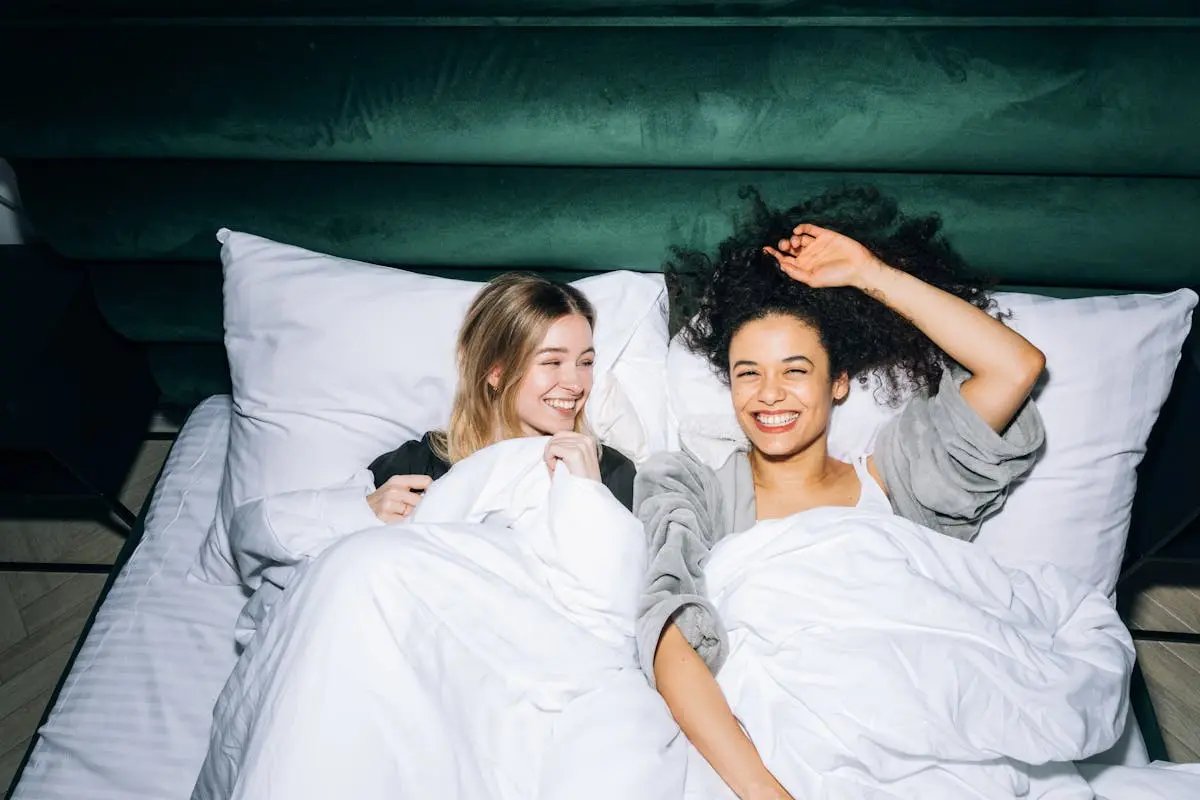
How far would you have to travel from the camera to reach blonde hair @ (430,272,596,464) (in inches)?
66.7

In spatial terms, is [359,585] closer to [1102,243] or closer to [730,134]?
[730,134]

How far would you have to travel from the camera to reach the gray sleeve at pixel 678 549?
4.69ft

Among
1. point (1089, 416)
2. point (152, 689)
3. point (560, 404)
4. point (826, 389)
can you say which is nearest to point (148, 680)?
point (152, 689)

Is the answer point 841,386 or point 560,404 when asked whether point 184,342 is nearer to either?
point 560,404

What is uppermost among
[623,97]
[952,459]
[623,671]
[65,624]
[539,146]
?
[623,97]

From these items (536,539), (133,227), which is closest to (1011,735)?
(536,539)

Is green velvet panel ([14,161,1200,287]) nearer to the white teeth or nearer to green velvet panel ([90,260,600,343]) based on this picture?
green velvet panel ([90,260,600,343])

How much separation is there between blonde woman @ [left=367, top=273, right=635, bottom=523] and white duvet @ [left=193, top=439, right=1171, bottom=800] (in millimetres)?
204

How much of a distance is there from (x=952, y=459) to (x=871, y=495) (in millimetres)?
161

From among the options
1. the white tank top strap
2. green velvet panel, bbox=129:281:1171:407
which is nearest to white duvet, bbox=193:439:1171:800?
the white tank top strap

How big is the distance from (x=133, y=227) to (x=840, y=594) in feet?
5.06

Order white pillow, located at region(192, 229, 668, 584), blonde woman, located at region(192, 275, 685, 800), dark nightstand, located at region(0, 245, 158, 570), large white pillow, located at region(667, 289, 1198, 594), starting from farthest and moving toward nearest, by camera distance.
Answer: dark nightstand, located at region(0, 245, 158, 570)
white pillow, located at region(192, 229, 668, 584)
large white pillow, located at region(667, 289, 1198, 594)
blonde woman, located at region(192, 275, 685, 800)

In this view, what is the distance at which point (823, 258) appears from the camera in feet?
5.39

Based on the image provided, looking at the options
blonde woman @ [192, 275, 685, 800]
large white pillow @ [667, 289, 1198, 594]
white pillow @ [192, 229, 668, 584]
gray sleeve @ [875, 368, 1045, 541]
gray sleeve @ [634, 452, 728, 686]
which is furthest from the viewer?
white pillow @ [192, 229, 668, 584]
